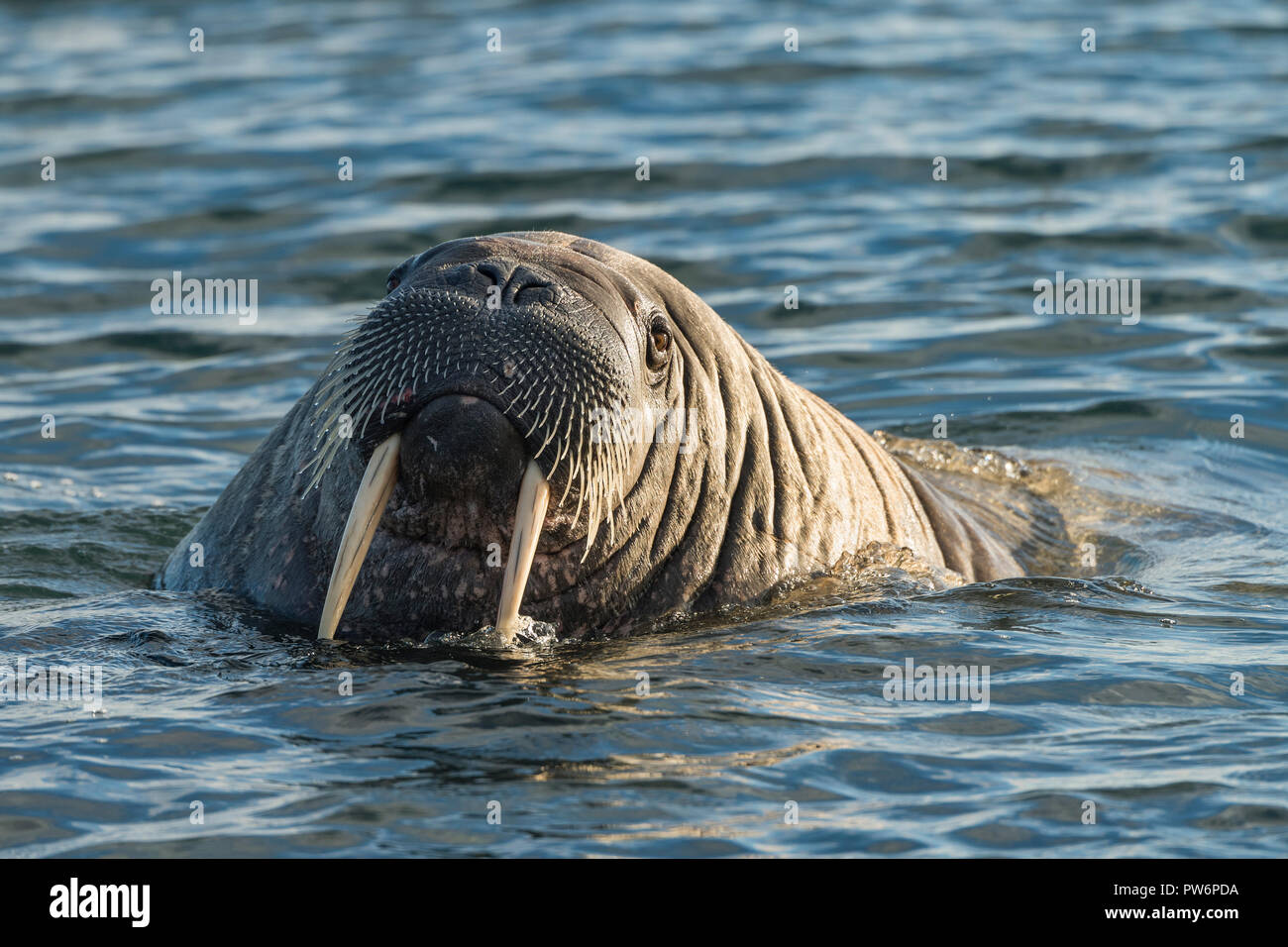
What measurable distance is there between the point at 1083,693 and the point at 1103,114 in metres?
14.1

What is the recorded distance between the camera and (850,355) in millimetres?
13758

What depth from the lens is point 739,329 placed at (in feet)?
48.0

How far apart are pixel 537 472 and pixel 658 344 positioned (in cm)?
89

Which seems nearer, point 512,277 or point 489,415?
point 489,415

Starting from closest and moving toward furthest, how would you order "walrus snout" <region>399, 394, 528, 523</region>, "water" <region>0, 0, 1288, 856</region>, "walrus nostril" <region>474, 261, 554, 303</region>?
"water" <region>0, 0, 1288, 856</region>, "walrus snout" <region>399, 394, 528, 523</region>, "walrus nostril" <region>474, 261, 554, 303</region>

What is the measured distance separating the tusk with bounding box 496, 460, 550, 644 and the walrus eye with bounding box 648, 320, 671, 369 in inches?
30.8

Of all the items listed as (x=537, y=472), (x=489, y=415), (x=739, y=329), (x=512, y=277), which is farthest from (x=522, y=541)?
(x=739, y=329)

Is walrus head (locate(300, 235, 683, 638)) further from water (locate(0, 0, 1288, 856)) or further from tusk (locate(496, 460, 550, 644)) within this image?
water (locate(0, 0, 1288, 856))

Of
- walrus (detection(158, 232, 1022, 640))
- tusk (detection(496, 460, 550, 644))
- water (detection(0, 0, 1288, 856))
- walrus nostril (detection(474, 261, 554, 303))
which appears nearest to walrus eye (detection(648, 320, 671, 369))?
walrus (detection(158, 232, 1022, 640))

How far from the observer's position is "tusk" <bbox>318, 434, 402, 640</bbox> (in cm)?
664

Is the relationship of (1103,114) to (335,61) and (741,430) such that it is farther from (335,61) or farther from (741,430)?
(741,430)

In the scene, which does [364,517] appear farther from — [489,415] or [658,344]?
[658,344]
